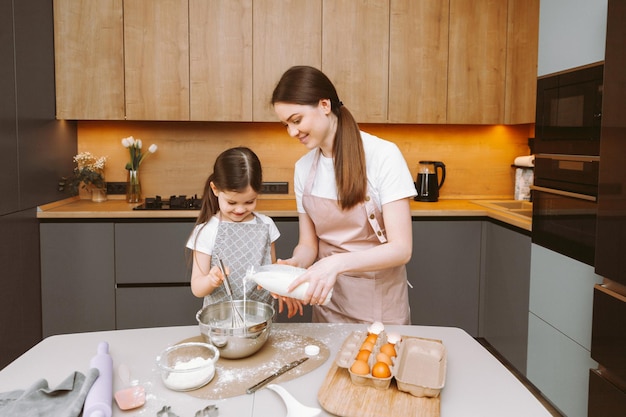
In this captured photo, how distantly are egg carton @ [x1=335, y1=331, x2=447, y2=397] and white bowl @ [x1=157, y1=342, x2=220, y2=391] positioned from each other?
0.87 ft

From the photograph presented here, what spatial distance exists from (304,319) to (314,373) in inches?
71.4

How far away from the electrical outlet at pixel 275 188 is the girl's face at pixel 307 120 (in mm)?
1796

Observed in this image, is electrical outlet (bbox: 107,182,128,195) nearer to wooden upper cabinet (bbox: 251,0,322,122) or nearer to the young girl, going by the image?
wooden upper cabinet (bbox: 251,0,322,122)

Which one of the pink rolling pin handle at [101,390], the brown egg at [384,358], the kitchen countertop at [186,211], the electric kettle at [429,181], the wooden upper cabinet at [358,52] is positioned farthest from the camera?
the electric kettle at [429,181]

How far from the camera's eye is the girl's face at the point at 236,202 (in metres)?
1.69

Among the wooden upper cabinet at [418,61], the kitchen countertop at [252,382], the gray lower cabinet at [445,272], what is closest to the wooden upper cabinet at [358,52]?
the wooden upper cabinet at [418,61]

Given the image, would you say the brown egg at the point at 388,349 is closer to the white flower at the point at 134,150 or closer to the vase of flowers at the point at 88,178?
the white flower at the point at 134,150

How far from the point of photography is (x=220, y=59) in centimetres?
300

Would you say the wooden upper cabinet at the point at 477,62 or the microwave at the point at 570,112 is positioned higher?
the wooden upper cabinet at the point at 477,62

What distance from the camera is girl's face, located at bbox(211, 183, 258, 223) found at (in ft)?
5.55

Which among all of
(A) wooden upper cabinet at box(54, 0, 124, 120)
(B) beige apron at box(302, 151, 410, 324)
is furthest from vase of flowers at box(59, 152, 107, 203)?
(B) beige apron at box(302, 151, 410, 324)

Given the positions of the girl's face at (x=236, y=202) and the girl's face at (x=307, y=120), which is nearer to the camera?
the girl's face at (x=307, y=120)

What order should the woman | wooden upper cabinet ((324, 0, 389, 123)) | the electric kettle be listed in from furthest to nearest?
the electric kettle < wooden upper cabinet ((324, 0, 389, 123)) < the woman

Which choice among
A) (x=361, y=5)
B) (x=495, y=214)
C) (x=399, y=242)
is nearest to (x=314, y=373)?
(x=399, y=242)
